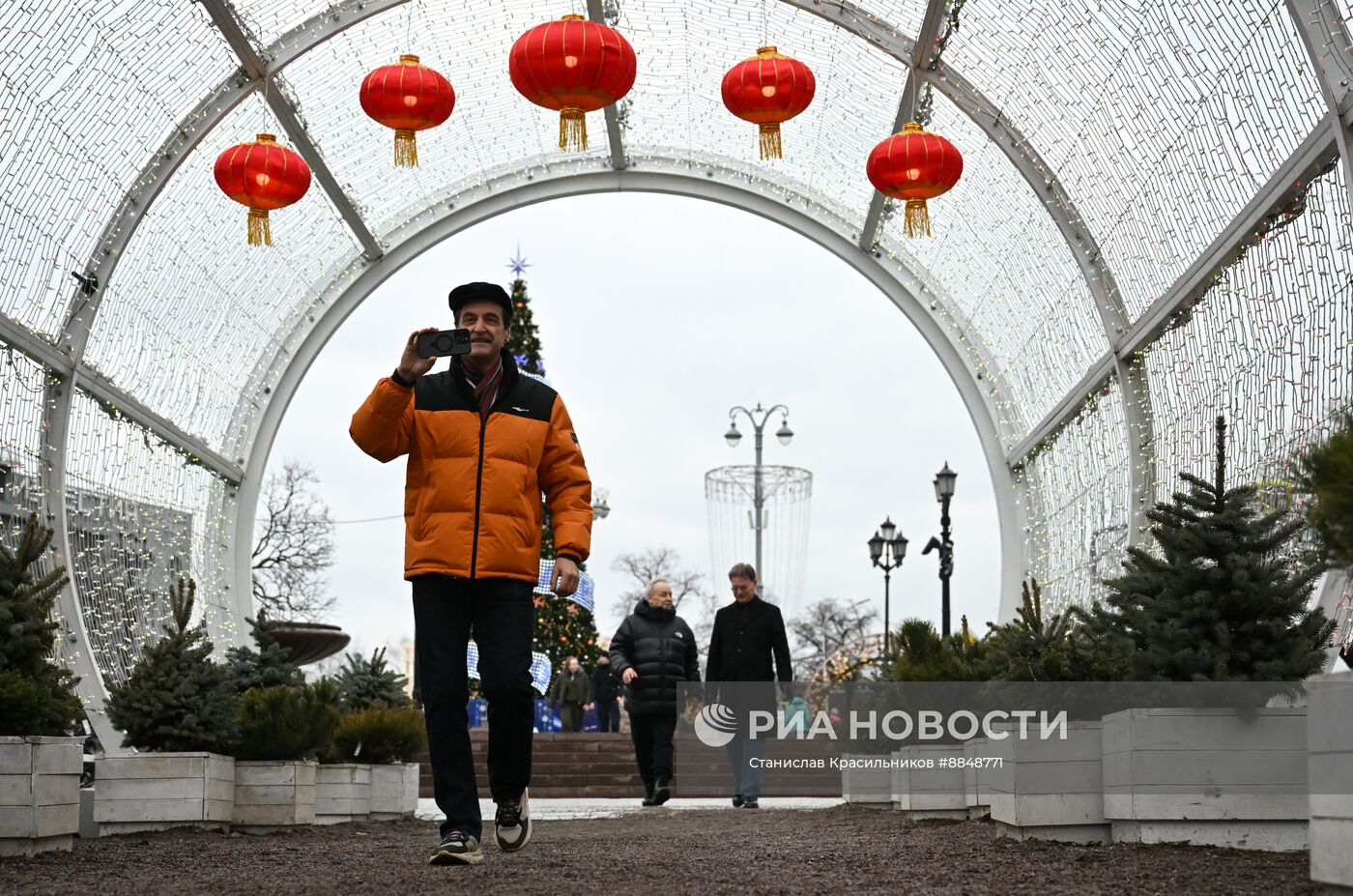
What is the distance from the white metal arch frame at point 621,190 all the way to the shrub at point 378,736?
7798 mm

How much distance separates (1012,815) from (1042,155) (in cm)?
924

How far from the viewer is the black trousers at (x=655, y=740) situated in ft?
39.9

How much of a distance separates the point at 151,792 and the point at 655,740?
4.86 metres

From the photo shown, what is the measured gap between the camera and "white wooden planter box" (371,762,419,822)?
11.6 m

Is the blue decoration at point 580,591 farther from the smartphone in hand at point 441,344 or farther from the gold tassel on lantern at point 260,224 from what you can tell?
the smartphone in hand at point 441,344

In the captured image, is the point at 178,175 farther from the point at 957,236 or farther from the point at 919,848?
the point at 919,848


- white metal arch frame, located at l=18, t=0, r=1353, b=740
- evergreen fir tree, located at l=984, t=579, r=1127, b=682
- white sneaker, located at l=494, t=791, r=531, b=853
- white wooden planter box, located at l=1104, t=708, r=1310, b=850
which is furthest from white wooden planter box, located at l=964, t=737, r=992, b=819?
white metal arch frame, located at l=18, t=0, r=1353, b=740

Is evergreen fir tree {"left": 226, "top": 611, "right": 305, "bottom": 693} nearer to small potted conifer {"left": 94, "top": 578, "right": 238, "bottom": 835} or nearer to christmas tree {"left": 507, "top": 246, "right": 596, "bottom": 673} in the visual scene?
small potted conifer {"left": 94, "top": 578, "right": 238, "bottom": 835}

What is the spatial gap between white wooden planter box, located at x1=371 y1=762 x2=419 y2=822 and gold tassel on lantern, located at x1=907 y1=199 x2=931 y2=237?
5.96m

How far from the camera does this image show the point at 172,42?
13492 millimetres

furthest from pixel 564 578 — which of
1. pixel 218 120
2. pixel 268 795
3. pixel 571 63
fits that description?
pixel 218 120

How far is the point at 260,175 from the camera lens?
11375 mm

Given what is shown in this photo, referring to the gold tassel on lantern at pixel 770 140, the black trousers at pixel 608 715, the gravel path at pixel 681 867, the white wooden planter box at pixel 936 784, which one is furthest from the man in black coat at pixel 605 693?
the gravel path at pixel 681 867

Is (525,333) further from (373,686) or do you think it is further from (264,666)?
(264,666)
